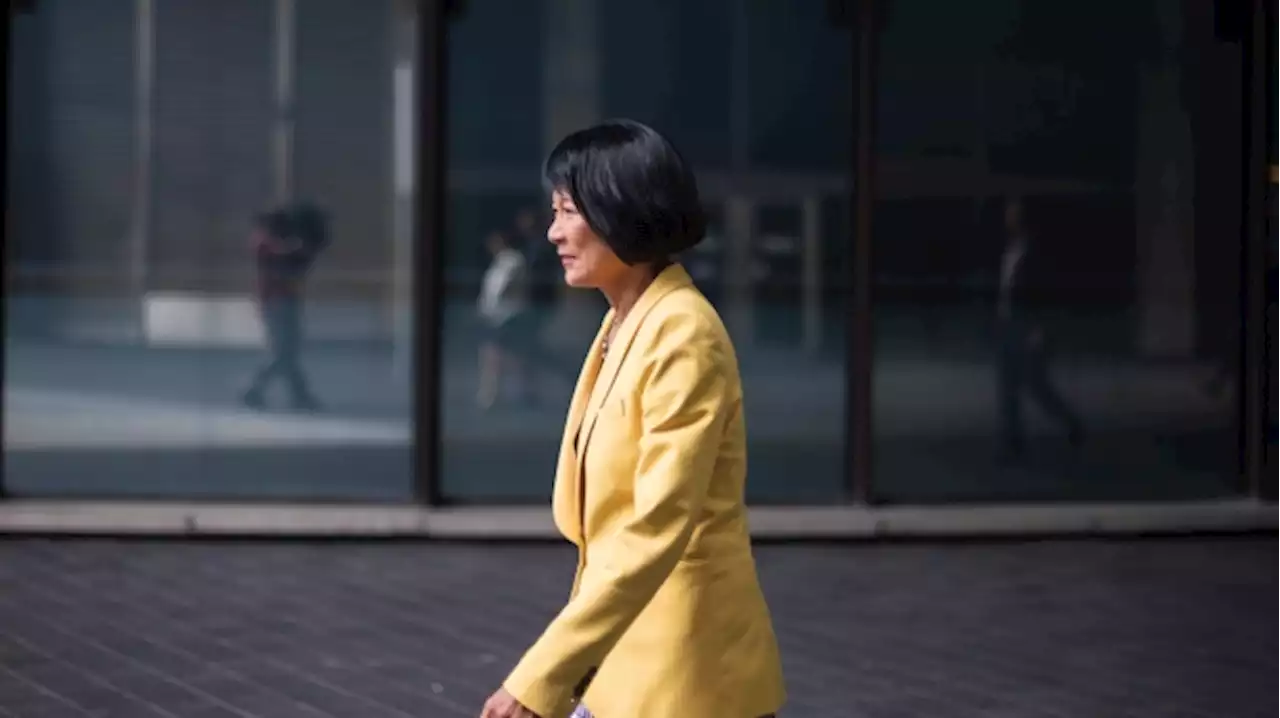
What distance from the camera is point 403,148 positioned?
11.1 metres

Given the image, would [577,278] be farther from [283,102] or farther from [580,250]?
[283,102]

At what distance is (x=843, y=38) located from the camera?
11.1 m

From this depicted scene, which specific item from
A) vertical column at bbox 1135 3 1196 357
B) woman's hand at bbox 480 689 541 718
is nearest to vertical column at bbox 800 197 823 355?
vertical column at bbox 1135 3 1196 357

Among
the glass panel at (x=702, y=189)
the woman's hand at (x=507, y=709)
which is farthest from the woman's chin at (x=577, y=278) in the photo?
the glass panel at (x=702, y=189)

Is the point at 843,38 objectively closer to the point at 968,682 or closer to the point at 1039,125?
the point at 1039,125

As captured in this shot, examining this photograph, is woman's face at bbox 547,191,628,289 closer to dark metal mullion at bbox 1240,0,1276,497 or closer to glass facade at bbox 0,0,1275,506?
glass facade at bbox 0,0,1275,506

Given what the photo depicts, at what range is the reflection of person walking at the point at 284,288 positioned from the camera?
1119 cm

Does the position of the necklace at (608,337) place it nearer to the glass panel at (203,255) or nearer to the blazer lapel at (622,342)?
the blazer lapel at (622,342)

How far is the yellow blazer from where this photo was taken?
2.92m

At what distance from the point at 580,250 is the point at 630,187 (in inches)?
5.7

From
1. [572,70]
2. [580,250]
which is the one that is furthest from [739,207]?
[580,250]

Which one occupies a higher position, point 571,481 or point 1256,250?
point 1256,250

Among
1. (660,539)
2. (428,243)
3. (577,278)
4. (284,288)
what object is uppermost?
(428,243)

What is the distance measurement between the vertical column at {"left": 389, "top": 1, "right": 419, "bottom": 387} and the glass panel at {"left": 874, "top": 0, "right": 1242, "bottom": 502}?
2.38 m
